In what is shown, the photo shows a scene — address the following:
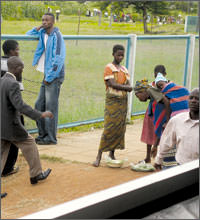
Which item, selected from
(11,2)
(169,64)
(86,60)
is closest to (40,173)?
(86,60)

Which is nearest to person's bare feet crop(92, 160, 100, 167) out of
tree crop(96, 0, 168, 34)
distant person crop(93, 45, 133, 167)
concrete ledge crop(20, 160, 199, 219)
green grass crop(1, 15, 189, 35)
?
distant person crop(93, 45, 133, 167)

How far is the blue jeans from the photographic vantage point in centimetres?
670

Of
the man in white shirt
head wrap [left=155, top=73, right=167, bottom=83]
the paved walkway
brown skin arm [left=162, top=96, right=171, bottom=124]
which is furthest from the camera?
the paved walkway

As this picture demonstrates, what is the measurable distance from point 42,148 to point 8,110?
80.3 inches

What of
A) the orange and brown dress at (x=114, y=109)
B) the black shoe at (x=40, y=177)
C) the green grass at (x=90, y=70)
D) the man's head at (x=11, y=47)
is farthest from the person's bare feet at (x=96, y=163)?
the green grass at (x=90, y=70)

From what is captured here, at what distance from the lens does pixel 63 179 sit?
5195 millimetres

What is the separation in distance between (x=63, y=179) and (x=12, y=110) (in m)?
1.03

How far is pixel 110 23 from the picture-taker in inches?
633

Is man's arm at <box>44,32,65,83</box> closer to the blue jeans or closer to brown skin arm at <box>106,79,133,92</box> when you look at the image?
the blue jeans

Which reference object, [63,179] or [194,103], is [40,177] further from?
[194,103]

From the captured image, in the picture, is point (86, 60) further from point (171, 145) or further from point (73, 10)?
point (73, 10)

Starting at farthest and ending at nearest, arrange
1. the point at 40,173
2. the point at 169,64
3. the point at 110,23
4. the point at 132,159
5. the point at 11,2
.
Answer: the point at 11,2 → the point at 110,23 → the point at 169,64 → the point at 132,159 → the point at 40,173

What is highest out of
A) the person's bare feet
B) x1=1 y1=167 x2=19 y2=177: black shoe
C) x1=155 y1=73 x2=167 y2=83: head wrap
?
x1=155 y1=73 x2=167 y2=83: head wrap

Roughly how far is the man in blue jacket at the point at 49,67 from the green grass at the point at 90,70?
0.31 metres
